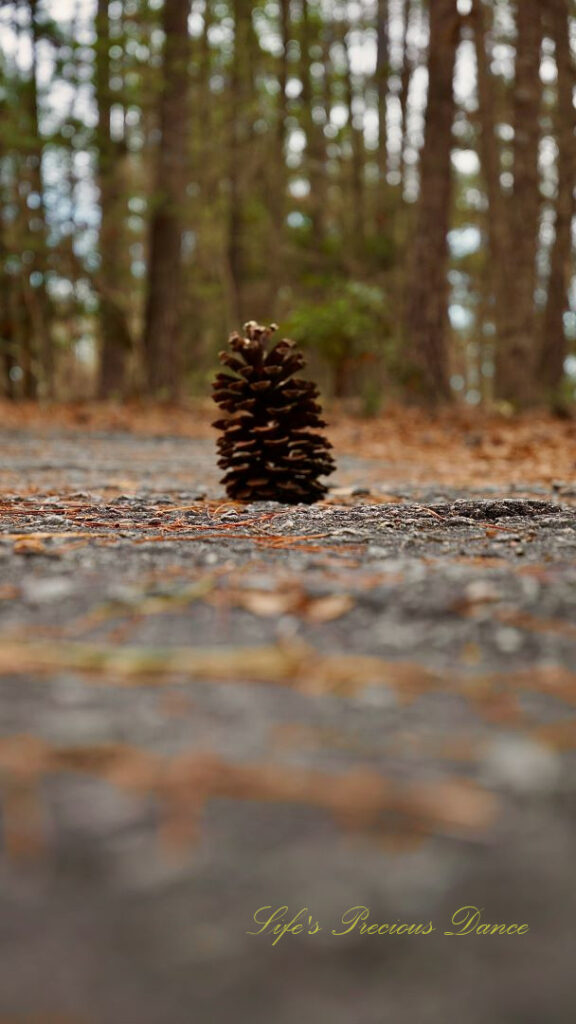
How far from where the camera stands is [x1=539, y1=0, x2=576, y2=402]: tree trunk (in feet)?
35.1

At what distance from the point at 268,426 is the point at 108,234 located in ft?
38.4

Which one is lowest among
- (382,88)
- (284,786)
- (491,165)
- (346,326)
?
(284,786)

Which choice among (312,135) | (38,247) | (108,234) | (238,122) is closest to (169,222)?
(38,247)

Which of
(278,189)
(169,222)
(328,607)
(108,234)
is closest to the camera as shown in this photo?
(328,607)

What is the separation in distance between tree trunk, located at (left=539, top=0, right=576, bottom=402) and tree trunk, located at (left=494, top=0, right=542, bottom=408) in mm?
465

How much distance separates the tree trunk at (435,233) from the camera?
1016 cm

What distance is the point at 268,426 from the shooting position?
395 cm

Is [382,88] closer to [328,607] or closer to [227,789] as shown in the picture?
[328,607]

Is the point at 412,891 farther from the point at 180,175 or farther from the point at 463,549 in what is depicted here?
the point at 180,175

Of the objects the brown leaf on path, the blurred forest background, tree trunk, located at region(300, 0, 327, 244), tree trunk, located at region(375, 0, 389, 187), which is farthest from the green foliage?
the brown leaf on path

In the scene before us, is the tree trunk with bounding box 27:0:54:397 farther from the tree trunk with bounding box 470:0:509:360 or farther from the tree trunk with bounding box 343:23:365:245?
the tree trunk with bounding box 343:23:365:245

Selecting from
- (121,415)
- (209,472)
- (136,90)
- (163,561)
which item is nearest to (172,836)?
(163,561)

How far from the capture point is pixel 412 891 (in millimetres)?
852

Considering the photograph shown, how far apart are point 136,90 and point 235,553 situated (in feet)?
38.4
